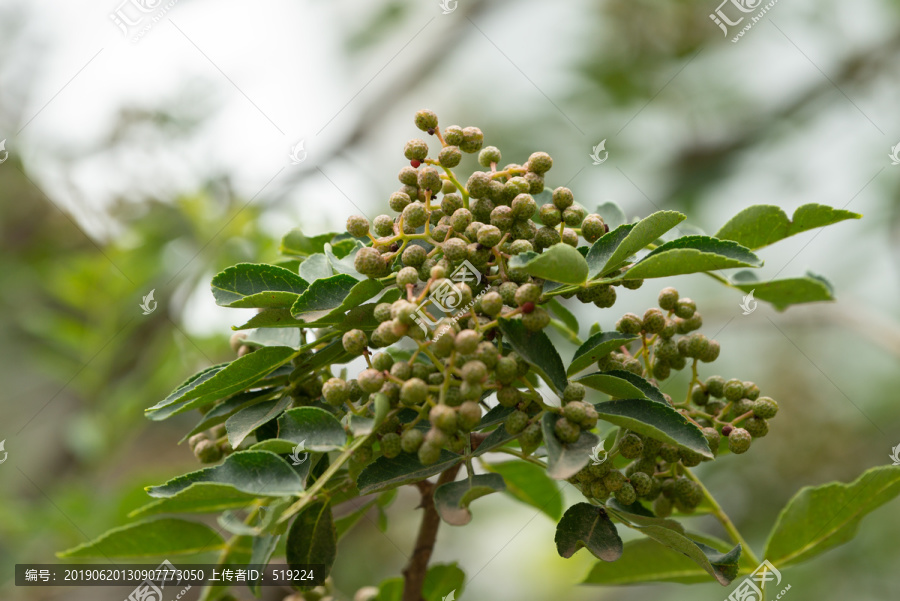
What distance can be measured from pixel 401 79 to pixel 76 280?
185 centimetres

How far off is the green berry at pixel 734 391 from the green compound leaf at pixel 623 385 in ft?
0.74

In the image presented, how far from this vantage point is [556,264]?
0.96 meters

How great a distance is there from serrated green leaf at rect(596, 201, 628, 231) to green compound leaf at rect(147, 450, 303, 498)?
732mm

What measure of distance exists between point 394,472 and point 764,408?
614 mm

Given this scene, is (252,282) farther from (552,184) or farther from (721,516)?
(552,184)

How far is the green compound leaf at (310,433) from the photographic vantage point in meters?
1.02

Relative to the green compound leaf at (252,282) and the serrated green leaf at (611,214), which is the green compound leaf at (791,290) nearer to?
the serrated green leaf at (611,214)

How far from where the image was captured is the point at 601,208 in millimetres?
1397

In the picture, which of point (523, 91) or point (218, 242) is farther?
point (523, 91)

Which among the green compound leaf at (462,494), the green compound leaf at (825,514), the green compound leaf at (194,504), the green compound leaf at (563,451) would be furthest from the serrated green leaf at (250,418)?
the green compound leaf at (825,514)

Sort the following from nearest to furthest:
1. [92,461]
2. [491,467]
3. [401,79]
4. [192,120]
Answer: [491,467] < [92,461] < [192,120] < [401,79]

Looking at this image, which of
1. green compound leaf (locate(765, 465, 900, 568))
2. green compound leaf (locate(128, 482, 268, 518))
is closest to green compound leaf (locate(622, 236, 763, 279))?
green compound leaf (locate(765, 465, 900, 568))

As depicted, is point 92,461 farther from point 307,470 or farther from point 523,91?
point 523,91

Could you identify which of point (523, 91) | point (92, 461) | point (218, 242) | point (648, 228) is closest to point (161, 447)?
point (92, 461)
